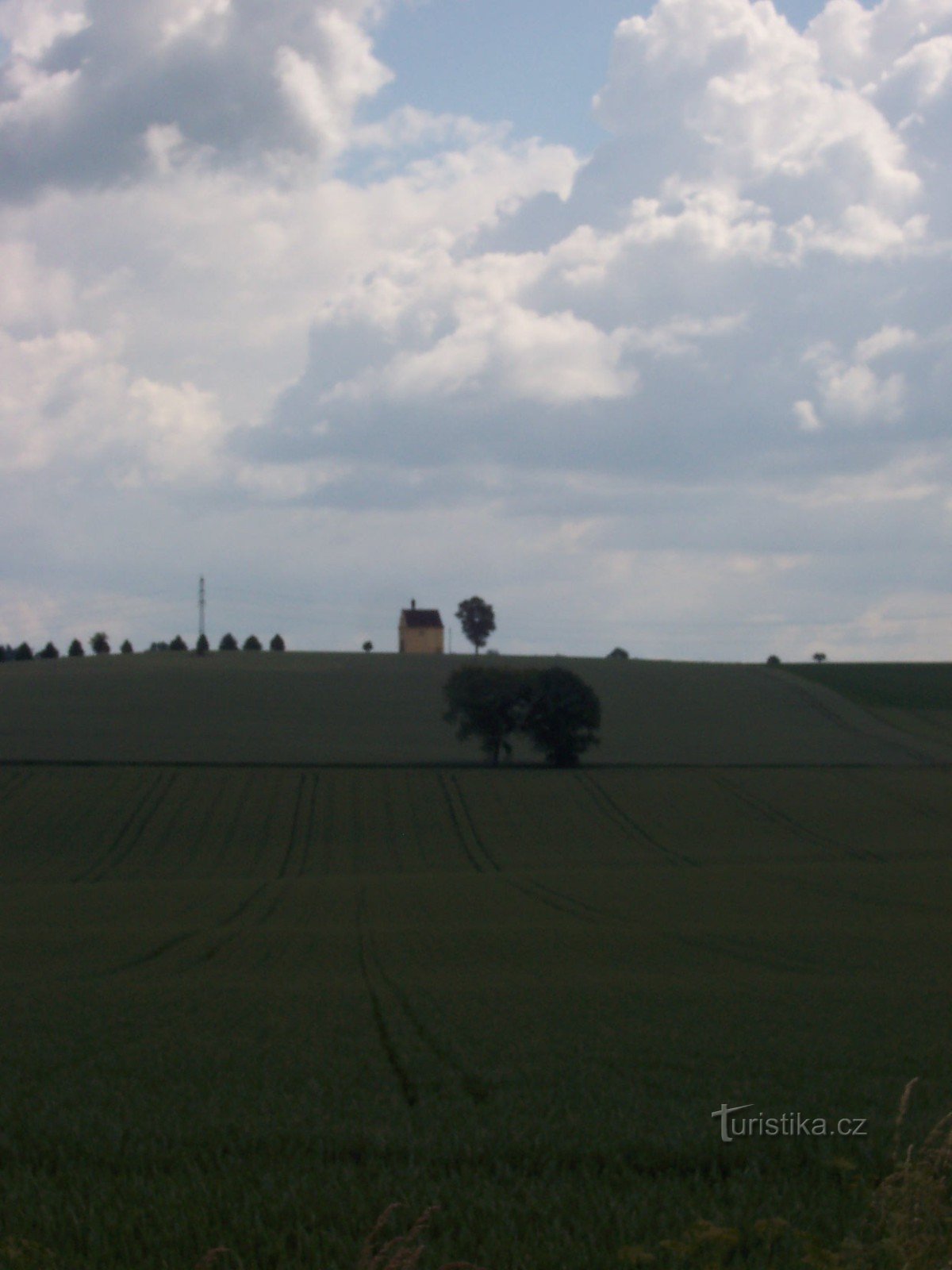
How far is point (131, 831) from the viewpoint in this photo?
5234 cm

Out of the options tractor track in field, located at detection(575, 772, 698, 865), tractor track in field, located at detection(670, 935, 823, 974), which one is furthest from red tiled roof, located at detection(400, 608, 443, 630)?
tractor track in field, located at detection(670, 935, 823, 974)

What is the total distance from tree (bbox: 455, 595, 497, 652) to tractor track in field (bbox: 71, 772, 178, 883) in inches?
3149

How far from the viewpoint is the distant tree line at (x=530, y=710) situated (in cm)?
7138

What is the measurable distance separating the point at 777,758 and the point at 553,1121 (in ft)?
225

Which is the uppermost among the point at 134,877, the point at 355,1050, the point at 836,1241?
the point at 836,1241

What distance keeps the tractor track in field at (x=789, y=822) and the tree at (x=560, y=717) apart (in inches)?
352

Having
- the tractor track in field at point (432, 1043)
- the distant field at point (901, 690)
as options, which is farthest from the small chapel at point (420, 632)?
the tractor track in field at point (432, 1043)

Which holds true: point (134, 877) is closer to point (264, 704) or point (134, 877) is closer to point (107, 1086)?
point (107, 1086)

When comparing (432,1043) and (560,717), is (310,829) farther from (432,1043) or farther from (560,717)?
(432,1043)

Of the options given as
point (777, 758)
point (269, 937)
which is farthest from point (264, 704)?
point (269, 937)

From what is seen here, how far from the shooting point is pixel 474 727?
72.8 meters

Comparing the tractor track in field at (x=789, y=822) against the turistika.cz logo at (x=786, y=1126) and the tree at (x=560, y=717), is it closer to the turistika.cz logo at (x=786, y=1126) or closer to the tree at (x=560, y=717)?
the tree at (x=560, y=717)

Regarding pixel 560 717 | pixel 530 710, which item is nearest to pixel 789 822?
pixel 560 717

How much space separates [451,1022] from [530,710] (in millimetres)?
58046
